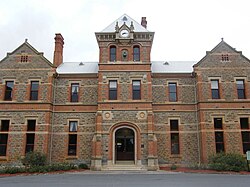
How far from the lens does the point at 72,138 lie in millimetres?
24703

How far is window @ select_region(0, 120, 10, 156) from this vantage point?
23.8 metres

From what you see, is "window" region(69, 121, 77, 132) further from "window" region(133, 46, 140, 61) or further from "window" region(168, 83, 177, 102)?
"window" region(168, 83, 177, 102)

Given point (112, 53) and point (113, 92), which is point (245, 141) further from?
point (112, 53)

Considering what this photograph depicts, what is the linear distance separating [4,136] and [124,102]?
1164 cm

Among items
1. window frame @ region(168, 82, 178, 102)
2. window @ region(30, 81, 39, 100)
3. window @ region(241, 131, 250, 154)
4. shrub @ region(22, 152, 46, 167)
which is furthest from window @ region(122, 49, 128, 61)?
window @ region(241, 131, 250, 154)

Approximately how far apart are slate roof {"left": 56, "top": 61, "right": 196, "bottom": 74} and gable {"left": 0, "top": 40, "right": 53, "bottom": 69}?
2.08m

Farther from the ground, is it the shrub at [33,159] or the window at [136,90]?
the window at [136,90]

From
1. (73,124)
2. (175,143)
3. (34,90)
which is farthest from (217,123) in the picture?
(34,90)

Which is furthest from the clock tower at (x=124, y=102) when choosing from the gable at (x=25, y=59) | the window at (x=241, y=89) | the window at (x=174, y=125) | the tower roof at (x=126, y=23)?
the window at (x=241, y=89)

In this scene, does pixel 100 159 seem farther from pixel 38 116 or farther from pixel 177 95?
pixel 177 95

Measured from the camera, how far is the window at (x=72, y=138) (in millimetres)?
24422

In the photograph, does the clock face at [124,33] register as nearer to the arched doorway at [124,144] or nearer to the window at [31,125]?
the arched doorway at [124,144]

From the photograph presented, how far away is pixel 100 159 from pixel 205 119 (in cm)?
1014

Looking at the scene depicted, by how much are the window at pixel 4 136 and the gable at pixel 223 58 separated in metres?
18.9
